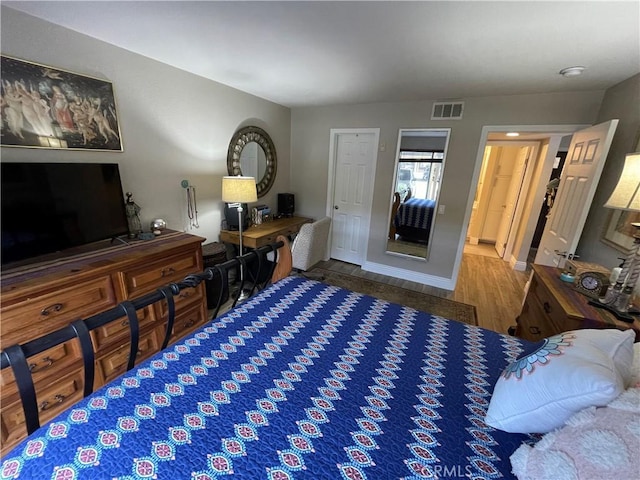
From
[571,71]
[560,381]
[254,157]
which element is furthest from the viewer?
[254,157]

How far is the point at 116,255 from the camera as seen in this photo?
5.77 feet

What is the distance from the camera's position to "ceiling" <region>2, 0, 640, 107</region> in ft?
4.50

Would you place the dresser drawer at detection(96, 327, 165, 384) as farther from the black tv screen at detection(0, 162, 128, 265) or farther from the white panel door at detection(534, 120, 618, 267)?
the white panel door at detection(534, 120, 618, 267)

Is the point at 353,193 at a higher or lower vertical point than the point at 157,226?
higher

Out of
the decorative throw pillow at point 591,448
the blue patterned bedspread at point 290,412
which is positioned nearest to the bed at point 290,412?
the blue patterned bedspread at point 290,412

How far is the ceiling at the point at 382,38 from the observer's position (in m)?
1.37

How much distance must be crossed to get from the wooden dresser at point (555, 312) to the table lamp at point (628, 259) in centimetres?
7

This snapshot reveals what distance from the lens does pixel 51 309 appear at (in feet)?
4.62

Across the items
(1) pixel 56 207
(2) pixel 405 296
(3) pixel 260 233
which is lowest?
(2) pixel 405 296

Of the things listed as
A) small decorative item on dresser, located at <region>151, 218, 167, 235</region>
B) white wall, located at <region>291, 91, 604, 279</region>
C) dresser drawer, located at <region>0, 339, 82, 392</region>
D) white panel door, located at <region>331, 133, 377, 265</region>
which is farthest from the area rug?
dresser drawer, located at <region>0, 339, 82, 392</region>

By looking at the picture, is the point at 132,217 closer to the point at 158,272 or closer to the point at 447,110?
the point at 158,272

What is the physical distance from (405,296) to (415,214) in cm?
129

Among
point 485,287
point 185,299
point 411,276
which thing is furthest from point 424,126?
point 185,299

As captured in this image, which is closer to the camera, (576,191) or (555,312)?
(555,312)
